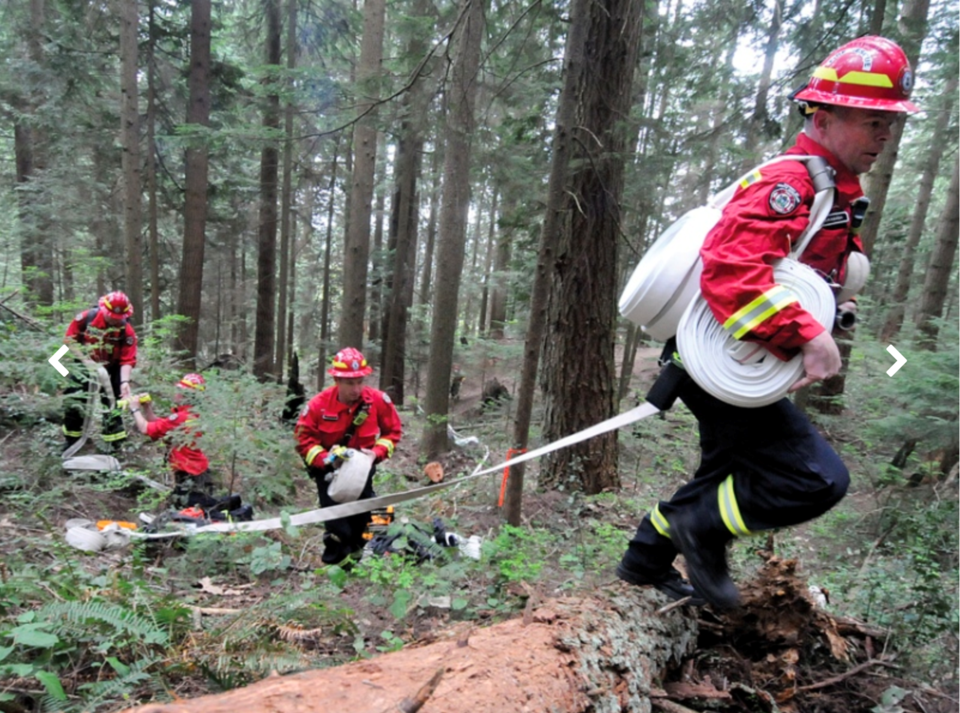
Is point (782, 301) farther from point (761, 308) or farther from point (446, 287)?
point (446, 287)

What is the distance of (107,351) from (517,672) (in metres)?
7.18

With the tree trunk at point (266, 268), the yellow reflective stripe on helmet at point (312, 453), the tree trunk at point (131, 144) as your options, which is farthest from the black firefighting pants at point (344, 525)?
the tree trunk at point (266, 268)

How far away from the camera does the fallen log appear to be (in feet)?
5.13

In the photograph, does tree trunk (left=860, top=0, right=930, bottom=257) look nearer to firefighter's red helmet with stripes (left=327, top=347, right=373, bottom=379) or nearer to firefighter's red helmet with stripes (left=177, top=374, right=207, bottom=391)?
firefighter's red helmet with stripes (left=327, top=347, right=373, bottom=379)

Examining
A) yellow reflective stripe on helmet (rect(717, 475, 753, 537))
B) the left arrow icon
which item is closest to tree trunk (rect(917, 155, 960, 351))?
yellow reflective stripe on helmet (rect(717, 475, 753, 537))

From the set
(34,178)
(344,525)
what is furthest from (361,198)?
(34,178)

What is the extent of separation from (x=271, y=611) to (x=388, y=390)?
1398cm

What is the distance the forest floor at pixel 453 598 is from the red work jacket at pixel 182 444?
1.89 feet

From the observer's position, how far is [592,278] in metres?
6.48

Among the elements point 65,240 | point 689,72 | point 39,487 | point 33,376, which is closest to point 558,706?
point 39,487

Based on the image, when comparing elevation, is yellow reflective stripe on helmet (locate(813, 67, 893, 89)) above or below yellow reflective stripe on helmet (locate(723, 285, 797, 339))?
above

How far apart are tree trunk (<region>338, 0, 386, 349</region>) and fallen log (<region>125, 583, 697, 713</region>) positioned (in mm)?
8747

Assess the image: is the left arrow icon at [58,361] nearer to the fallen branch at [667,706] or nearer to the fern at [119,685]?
the fern at [119,685]

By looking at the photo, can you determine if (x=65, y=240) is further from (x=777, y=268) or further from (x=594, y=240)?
(x=777, y=268)
